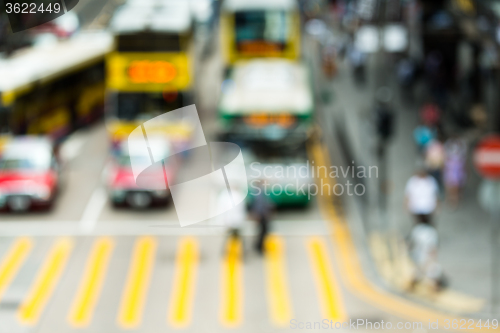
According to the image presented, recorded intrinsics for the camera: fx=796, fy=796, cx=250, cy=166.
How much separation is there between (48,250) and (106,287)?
2.40 metres

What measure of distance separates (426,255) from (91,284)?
5667mm

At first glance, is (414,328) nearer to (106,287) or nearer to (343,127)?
(106,287)

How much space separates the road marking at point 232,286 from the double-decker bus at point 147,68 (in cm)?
503

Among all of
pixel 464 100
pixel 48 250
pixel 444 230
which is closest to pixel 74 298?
pixel 48 250

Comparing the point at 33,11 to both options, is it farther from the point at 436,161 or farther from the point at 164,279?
the point at 436,161

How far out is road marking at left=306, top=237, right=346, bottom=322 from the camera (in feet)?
40.4

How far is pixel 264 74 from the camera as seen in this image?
782 inches

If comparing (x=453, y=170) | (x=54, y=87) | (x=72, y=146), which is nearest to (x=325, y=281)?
(x=453, y=170)

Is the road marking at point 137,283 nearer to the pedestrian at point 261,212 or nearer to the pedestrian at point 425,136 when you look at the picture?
the pedestrian at point 261,212

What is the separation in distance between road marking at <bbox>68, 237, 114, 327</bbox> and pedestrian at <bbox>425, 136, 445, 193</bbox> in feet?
22.2

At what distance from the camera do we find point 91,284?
13.7m

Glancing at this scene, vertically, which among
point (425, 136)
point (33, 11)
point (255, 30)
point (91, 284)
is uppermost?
point (33, 11)

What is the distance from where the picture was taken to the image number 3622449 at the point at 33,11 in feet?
12.5
